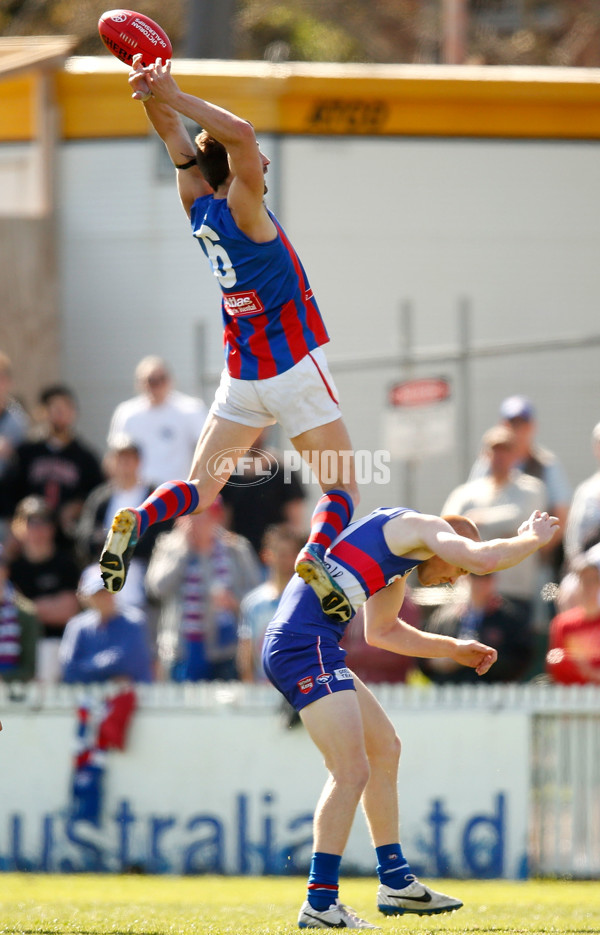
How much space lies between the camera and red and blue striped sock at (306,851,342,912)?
598 centimetres

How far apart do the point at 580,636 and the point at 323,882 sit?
4.22m

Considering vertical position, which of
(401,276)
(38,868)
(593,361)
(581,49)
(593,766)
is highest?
(581,49)

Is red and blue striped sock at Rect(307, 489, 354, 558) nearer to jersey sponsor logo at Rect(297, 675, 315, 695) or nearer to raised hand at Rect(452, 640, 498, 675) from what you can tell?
jersey sponsor logo at Rect(297, 675, 315, 695)

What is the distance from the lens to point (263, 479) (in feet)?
35.8

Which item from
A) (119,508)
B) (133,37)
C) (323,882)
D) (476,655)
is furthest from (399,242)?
(323,882)

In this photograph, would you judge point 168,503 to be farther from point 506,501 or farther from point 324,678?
point 506,501

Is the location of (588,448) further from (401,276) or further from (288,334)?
(288,334)

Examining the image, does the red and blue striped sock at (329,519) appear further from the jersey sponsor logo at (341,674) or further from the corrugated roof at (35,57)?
the corrugated roof at (35,57)

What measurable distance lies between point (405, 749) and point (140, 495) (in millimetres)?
2668

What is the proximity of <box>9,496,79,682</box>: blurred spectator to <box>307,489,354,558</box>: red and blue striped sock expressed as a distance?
455cm

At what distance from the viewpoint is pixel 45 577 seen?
1085 cm

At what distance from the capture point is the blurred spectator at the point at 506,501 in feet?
33.3

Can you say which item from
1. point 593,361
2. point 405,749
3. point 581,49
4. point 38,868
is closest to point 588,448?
point 593,361

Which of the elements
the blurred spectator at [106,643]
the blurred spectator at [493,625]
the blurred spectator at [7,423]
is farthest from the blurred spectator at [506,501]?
the blurred spectator at [7,423]
